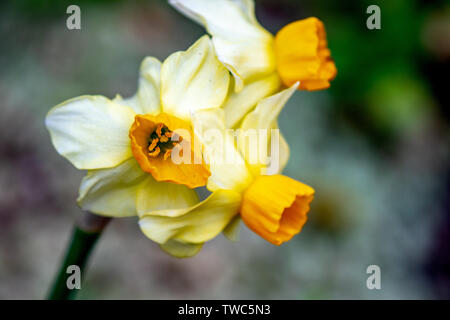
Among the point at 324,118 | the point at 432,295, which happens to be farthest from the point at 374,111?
the point at 432,295

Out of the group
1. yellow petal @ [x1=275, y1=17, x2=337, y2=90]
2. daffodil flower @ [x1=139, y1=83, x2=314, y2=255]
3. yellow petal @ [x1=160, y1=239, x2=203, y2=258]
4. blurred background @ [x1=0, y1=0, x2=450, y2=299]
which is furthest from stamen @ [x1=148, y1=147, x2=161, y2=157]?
blurred background @ [x1=0, y1=0, x2=450, y2=299]

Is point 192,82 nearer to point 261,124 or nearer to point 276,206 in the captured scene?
point 261,124

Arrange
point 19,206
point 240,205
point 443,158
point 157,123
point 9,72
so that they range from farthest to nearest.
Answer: point 443,158
point 9,72
point 19,206
point 240,205
point 157,123

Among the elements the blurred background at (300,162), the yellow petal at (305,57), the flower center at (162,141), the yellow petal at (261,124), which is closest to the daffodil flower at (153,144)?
the flower center at (162,141)

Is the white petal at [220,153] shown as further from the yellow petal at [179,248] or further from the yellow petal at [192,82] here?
the yellow petal at [179,248]

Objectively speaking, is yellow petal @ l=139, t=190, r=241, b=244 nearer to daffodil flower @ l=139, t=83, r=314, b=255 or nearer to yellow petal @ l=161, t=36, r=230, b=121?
daffodil flower @ l=139, t=83, r=314, b=255

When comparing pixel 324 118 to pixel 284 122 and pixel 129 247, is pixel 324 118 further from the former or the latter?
pixel 129 247
